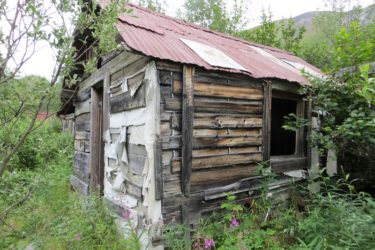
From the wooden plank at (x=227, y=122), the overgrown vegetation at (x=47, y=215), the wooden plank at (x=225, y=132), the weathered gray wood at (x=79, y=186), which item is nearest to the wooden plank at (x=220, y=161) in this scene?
the wooden plank at (x=225, y=132)

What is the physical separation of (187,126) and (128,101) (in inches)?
41.3

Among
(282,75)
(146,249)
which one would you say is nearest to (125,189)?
(146,249)

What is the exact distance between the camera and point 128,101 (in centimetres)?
404

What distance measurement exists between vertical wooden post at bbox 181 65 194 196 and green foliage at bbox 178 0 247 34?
14826 mm

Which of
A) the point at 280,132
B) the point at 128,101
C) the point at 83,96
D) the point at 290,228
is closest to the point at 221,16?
the point at 280,132

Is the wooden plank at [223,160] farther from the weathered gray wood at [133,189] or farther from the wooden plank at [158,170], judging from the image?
the weathered gray wood at [133,189]

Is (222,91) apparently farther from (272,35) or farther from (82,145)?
(272,35)

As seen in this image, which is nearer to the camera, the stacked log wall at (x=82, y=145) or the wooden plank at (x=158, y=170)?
the wooden plank at (x=158, y=170)

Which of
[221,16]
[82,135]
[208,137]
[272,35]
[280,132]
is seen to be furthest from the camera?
[221,16]

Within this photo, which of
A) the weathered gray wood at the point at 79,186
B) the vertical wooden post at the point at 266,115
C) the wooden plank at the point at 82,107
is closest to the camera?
the vertical wooden post at the point at 266,115

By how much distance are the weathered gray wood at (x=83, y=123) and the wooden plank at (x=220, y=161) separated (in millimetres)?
3137

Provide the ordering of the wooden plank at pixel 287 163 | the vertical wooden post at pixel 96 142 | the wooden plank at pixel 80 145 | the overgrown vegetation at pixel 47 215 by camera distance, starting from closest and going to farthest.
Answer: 1. the overgrown vegetation at pixel 47 215
2. the wooden plank at pixel 287 163
3. the vertical wooden post at pixel 96 142
4. the wooden plank at pixel 80 145

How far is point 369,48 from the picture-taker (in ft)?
14.2

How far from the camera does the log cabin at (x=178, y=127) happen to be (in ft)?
11.3
